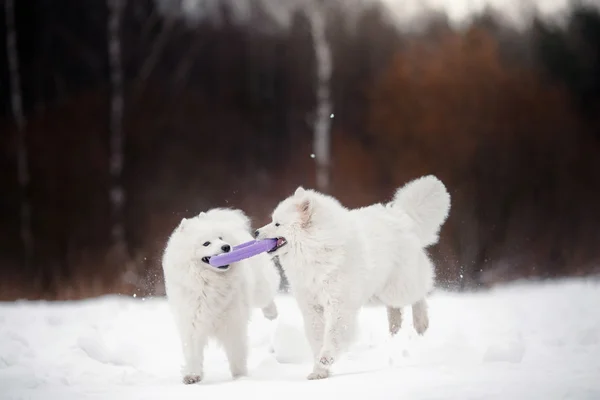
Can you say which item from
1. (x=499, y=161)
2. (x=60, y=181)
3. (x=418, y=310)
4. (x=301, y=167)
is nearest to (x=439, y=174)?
(x=499, y=161)

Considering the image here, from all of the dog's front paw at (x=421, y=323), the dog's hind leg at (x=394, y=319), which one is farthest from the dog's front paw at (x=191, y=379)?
the dog's front paw at (x=421, y=323)

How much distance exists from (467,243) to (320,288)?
24.8 ft

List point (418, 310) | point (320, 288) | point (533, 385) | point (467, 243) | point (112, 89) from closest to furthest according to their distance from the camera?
point (533, 385) → point (320, 288) → point (418, 310) → point (467, 243) → point (112, 89)

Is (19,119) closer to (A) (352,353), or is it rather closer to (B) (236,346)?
(B) (236,346)

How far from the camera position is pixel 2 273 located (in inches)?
527


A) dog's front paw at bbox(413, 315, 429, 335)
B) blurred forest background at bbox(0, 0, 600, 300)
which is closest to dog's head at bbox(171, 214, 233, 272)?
dog's front paw at bbox(413, 315, 429, 335)

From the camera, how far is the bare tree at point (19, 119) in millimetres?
14445

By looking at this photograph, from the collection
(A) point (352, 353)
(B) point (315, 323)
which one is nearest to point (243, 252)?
(B) point (315, 323)

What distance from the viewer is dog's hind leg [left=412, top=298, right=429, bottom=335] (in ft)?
23.2

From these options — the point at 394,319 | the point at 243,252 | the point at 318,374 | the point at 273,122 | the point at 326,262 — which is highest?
the point at 273,122

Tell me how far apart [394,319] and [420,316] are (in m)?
0.33

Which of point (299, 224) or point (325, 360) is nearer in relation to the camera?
point (325, 360)

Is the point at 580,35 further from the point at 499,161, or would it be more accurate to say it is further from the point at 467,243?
the point at 467,243

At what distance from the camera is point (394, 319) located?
730 centimetres
